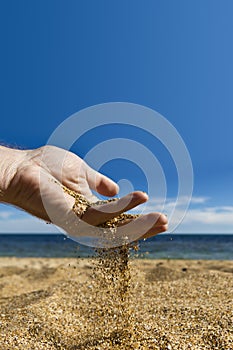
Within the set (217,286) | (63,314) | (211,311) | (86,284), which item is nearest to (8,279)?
(86,284)

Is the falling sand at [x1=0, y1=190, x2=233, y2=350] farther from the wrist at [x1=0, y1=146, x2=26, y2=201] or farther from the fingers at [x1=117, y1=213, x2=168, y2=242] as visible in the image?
the wrist at [x1=0, y1=146, x2=26, y2=201]

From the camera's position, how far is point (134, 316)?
449cm

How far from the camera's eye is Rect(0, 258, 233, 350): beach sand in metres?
3.79

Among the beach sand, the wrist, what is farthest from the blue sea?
the wrist

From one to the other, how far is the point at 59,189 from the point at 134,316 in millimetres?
1785

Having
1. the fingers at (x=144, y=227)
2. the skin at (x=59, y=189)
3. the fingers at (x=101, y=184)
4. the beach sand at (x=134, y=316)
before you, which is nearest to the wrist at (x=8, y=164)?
the skin at (x=59, y=189)

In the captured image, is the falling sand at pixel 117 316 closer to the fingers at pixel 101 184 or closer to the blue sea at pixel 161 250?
the fingers at pixel 101 184

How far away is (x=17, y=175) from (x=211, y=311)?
2.70 m

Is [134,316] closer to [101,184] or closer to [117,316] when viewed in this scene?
[117,316]

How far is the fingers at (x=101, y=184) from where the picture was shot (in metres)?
4.23

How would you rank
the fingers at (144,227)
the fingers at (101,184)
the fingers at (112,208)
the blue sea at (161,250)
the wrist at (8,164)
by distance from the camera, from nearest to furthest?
the fingers at (112,208) → the fingers at (144,227) → the wrist at (8,164) → the fingers at (101,184) → the blue sea at (161,250)

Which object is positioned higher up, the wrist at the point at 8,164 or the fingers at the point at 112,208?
the wrist at the point at 8,164

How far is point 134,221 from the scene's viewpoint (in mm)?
3516

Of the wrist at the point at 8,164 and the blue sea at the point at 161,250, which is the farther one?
the blue sea at the point at 161,250
